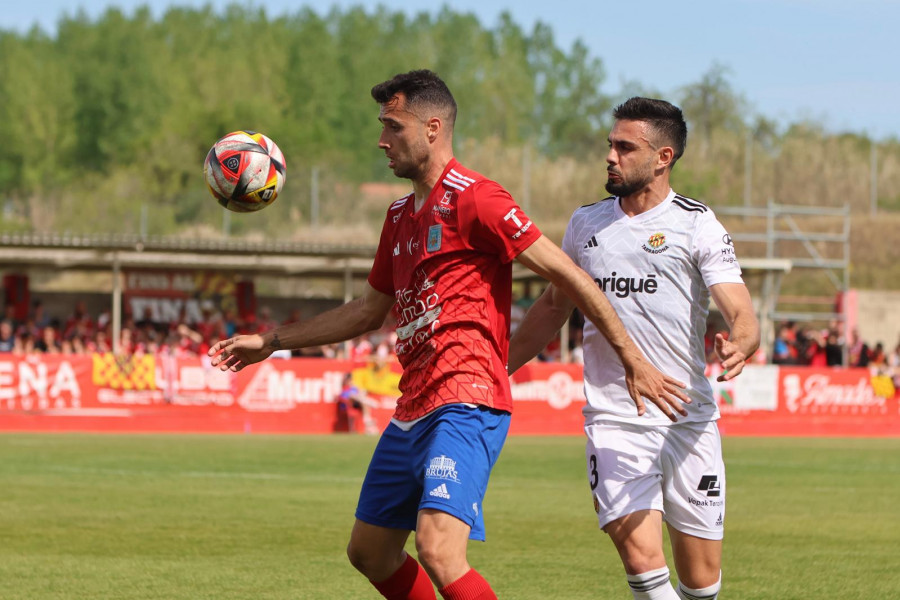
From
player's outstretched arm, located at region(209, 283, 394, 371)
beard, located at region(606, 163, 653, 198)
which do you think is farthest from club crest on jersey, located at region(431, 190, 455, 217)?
beard, located at region(606, 163, 653, 198)

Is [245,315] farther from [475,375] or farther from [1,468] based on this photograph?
[475,375]

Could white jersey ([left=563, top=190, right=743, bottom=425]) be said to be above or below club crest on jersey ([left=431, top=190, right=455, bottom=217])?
below

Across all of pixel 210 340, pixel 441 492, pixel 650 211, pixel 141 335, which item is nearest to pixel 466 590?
pixel 441 492

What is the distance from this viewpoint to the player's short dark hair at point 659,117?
5.87 meters

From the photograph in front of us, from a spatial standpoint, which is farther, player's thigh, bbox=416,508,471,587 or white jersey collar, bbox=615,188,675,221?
white jersey collar, bbox=615,188,675,221

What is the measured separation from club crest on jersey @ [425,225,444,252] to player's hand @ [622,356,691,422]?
0.90m

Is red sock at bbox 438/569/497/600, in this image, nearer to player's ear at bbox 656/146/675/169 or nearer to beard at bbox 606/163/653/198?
beard at bbox 606/163/653/198

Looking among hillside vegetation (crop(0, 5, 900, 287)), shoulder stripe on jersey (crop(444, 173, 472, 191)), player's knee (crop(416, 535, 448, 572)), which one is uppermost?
hillside vegetation (crop(0, 5, 900, 287))

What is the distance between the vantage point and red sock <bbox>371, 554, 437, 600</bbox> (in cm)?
552

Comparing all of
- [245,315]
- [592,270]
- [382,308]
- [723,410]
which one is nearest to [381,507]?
[382,308]

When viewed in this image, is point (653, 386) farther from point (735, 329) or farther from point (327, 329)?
point (327, 329)

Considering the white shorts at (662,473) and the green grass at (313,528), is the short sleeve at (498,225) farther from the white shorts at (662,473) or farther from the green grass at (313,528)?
the green grass at (313,528)

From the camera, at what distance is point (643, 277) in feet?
18.8

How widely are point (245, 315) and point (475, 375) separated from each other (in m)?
31.9
